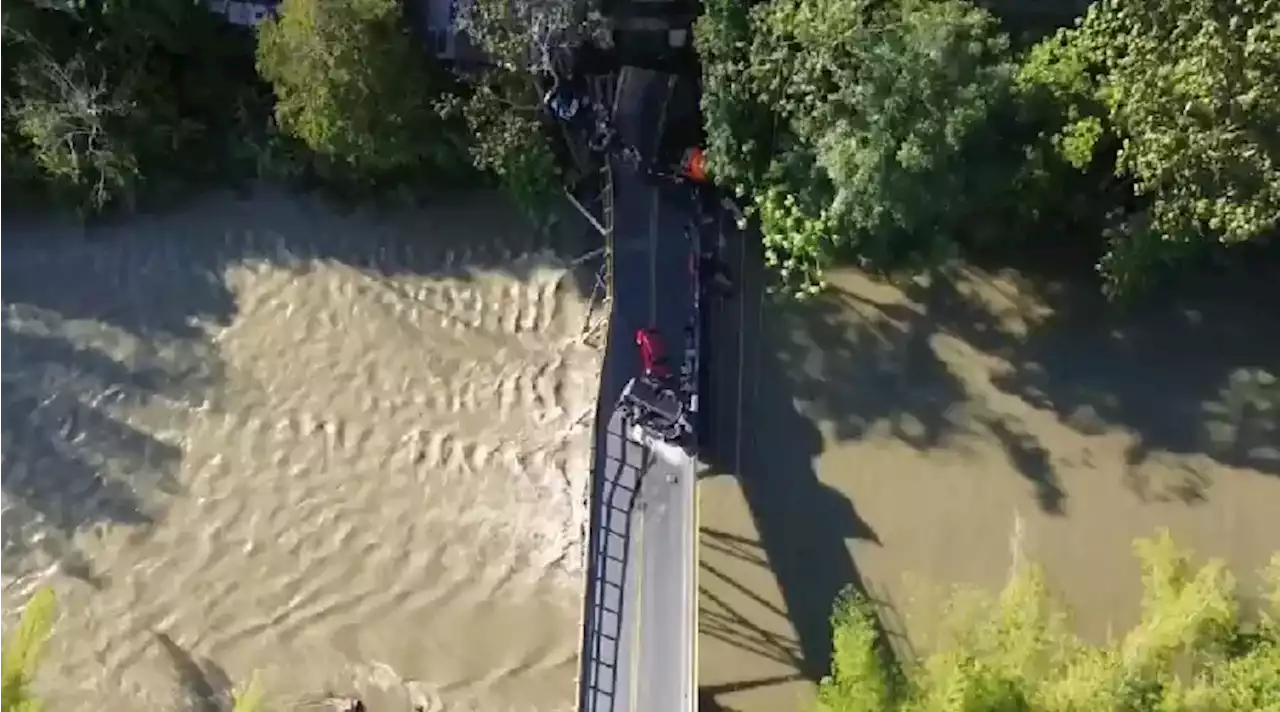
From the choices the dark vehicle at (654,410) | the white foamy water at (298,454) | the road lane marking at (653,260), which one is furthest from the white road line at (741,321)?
the white foamy water at (298,454)

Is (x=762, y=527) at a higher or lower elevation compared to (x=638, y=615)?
higher

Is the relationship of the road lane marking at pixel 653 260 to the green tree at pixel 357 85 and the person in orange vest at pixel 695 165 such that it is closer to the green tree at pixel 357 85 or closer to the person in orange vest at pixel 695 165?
the person in orange vest at pixel 695 165

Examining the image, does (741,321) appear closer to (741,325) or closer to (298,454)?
(741,325)

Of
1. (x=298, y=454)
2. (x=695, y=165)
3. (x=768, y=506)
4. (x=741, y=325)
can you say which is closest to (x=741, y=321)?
(x=741, y=325)

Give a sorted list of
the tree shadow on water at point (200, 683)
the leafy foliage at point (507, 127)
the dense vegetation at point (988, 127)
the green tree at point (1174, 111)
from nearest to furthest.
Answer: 1. the green tree at point (1174, 111)
2. the dense vegetation at point (988, 127)
3. the leafy foliage at point (507, 127)
4. the tree shadow on water at point (200, 683)

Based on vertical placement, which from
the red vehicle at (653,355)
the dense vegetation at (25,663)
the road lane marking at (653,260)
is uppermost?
the road lane marking at (653,260)

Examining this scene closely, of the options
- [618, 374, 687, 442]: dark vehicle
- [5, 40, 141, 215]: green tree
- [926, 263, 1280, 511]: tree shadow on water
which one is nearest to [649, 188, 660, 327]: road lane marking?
[618, 374, 687, 442]: dark vehicle
